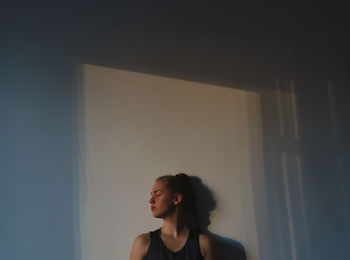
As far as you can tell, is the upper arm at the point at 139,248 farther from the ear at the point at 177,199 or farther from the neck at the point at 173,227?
the ear at the point at 177,199

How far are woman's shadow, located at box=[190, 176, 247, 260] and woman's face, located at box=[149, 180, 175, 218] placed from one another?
6.5 inches

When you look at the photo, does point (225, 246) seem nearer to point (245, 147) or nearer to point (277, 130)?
point (245, 147)

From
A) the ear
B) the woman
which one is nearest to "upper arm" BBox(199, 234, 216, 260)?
the woman

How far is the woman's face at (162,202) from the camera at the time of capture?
159 centimetres

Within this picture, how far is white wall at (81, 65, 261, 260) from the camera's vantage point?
5.48 feet

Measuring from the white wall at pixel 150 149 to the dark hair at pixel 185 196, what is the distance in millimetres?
70

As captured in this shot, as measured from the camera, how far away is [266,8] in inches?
78.0

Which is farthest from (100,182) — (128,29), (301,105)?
(301,105)

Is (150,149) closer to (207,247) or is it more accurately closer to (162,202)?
(162,202)

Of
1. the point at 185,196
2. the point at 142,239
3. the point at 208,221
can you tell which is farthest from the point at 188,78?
the point at 142,239

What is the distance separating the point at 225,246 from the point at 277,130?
65cm

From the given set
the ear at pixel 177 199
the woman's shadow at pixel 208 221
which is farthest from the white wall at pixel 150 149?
the ear at pixel 177 199

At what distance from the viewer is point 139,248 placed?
1571mm

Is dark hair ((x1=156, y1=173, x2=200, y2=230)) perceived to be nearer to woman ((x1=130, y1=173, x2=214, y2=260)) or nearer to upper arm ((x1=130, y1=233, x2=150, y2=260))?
woman ((x1=130, y1=173, x2=214, y2=260))
